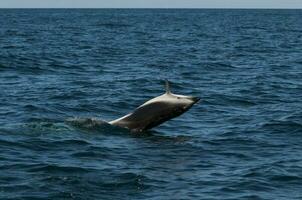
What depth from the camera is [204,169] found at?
16719mm

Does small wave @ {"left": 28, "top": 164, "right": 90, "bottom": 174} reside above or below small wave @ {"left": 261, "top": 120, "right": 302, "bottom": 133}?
above

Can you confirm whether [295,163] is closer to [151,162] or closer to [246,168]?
[246,168]

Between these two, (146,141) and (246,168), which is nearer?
(246,168)

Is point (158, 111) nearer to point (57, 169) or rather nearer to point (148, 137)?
point (148, 137)

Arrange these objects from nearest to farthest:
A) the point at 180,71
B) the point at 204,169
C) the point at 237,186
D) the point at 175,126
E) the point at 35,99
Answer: the point at 237,186 → the point at 204,169 → the point at 175,126 → the point at 35,99 → the point at 180,71

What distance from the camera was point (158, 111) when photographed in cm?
2020

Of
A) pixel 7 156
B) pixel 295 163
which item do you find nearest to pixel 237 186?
pixel 295 163

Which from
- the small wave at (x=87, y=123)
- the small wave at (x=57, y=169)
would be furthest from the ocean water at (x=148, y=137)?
the small wave at (x=87, y=123)

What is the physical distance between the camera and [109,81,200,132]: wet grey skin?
65.5 feet

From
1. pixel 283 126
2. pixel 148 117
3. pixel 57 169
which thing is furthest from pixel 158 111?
pixel 57 169

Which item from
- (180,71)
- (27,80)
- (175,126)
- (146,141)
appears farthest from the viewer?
(180,71)

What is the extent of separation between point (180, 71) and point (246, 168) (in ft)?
73.3

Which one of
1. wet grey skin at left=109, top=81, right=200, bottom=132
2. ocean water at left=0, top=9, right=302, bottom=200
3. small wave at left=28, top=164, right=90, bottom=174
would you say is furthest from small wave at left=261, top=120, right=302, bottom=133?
small wave at left=28, top=164, right=90, bottom=174

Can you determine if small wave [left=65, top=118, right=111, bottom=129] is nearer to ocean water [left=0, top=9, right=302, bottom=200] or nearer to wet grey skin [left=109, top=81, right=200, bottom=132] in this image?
ocean water [left=0, top=9, right=302, bottom=200]
